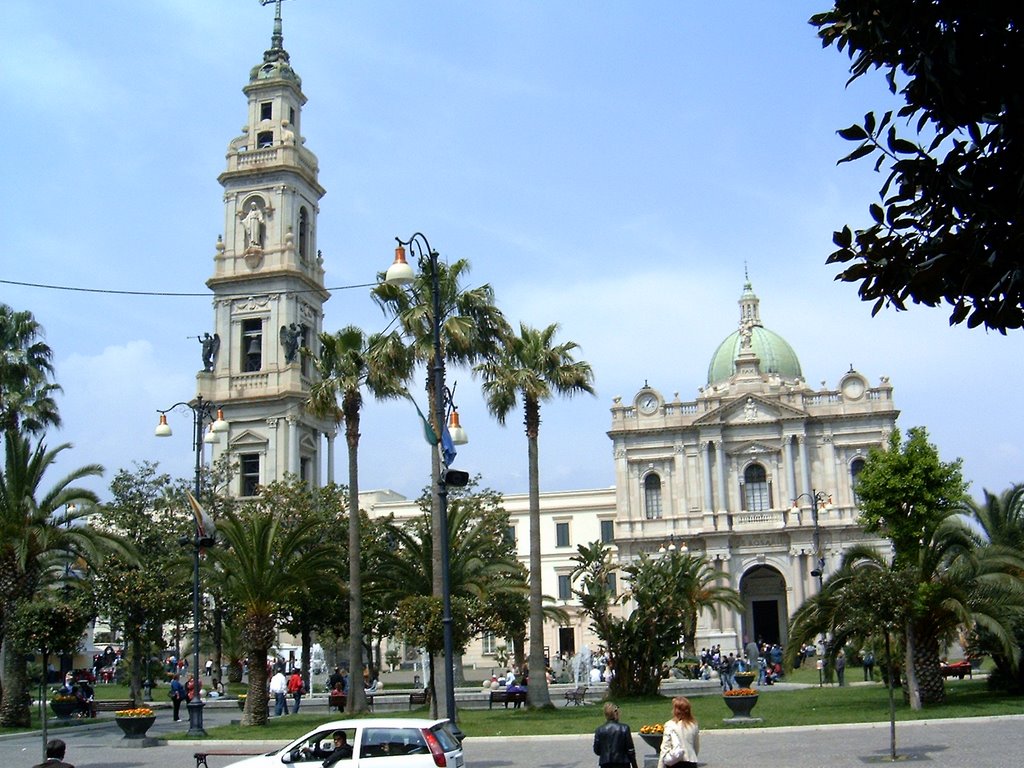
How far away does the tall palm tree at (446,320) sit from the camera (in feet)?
89.8

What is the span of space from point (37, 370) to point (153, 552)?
33.0ft

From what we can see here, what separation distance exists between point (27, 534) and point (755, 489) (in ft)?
154

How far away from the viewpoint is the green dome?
72125 mm

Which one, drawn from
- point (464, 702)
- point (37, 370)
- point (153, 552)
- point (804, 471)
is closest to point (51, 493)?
point (37, 370)

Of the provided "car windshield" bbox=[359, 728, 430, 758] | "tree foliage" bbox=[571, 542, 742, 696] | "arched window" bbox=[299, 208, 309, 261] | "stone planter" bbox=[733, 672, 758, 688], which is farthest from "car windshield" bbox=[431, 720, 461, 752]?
"arched window" bbox=[299, 208, 309, 261]

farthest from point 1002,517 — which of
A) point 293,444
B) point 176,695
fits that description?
point 293,444

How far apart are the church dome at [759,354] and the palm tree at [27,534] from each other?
4972 centimetres

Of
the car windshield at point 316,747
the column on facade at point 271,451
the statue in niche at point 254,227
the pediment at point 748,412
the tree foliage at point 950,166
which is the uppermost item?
the statue in niche at point 254,227

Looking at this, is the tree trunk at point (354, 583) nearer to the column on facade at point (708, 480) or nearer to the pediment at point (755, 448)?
the column on facade at point (708, 480)

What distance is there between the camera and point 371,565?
33031 mm

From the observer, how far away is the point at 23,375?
112 feet

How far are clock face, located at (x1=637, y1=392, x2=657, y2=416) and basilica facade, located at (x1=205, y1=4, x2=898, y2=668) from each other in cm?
8

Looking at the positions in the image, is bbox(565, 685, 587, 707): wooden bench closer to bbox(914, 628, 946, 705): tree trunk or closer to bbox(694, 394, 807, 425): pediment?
bbox(914, 628, 946, 705): tree trunk

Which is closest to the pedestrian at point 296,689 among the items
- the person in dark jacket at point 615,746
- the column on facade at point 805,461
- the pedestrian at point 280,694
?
the pedestrian at point 280,694
